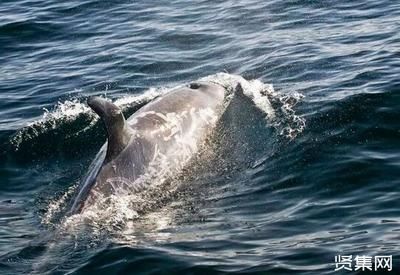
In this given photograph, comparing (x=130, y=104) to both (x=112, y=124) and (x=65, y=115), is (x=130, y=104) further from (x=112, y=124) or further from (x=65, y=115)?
(x=112, y=124)

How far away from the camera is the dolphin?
11.4m

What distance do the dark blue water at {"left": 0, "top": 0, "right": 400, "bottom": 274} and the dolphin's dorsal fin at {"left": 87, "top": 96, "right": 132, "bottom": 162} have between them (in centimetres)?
113

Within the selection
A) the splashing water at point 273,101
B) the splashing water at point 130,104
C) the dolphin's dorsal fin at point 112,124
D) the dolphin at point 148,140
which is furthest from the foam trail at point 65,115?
the dolphin's dorsal fin at point 112,124

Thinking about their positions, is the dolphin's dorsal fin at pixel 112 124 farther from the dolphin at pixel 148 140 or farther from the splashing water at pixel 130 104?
the splashing water at pixel 130 104

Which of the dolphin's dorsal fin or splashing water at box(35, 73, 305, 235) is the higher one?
the dolphin's dorsal fin

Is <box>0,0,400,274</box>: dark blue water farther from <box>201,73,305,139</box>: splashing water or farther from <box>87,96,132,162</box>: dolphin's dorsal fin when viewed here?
<box>87,96,132,162</box>: dolphin's dorsal fin

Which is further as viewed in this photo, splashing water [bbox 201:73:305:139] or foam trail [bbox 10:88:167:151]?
foam trail [bbox 10:88:167:151]

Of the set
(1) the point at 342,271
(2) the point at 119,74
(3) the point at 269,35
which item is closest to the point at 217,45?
(3) the point at 269,35

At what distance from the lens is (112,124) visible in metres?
11.6

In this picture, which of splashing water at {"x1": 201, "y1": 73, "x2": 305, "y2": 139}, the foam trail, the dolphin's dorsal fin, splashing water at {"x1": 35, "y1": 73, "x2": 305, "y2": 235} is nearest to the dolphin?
the dolphin's dorsal fin

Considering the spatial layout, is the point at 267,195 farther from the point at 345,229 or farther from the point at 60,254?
the point at 60,254

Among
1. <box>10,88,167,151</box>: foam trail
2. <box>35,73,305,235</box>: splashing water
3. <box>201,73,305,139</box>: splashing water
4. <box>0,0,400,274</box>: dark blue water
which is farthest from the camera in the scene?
<box>10,88,167,151</box>: foam trail

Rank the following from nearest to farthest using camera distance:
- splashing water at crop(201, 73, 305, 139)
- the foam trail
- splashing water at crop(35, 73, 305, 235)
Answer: splashing water at crop(35, 73, 305, 235)
splashing water at crop(201, 73, 305, 139)
the foam trail

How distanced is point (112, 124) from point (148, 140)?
1268 millimetres
